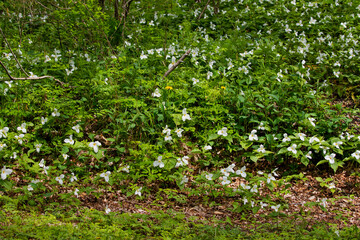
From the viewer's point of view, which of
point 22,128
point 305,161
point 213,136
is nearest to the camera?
point 22,128

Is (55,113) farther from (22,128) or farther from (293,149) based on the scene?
(293,149)

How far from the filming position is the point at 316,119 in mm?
4480

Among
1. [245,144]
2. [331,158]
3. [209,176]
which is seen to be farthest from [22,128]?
[331,158]

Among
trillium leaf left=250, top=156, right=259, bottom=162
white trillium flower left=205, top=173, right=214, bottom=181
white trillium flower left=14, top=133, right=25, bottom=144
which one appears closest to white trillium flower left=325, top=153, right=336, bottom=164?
trillium leaf left=250, top=156, right=259, bottom=162

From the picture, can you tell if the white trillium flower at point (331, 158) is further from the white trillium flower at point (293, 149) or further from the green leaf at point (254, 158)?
the green leaf at point (254, 158)

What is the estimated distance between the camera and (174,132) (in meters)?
4.02

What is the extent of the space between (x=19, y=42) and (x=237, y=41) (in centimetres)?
364

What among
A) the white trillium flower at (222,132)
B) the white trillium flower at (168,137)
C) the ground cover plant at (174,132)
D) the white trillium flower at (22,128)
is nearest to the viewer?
the ground cover plant at (174,132)

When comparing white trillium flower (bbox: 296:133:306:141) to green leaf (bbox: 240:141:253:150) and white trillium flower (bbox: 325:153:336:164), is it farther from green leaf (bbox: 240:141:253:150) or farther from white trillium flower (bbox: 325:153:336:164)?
green leaf (bbox: 240:141:253:150)

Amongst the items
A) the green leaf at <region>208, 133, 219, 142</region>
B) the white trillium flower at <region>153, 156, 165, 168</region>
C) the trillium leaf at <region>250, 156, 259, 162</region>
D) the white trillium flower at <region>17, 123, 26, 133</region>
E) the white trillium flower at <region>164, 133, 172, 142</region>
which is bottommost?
the trillium leaf at <region>250, 156, 259, 162</region>

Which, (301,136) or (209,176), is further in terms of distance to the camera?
(301,136)

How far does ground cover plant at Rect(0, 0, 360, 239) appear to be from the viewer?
11.2 feet

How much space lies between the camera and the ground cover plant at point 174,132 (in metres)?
3.42

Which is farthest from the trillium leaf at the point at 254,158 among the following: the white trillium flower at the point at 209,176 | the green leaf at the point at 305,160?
the white trillium flower at the point at 209,176
